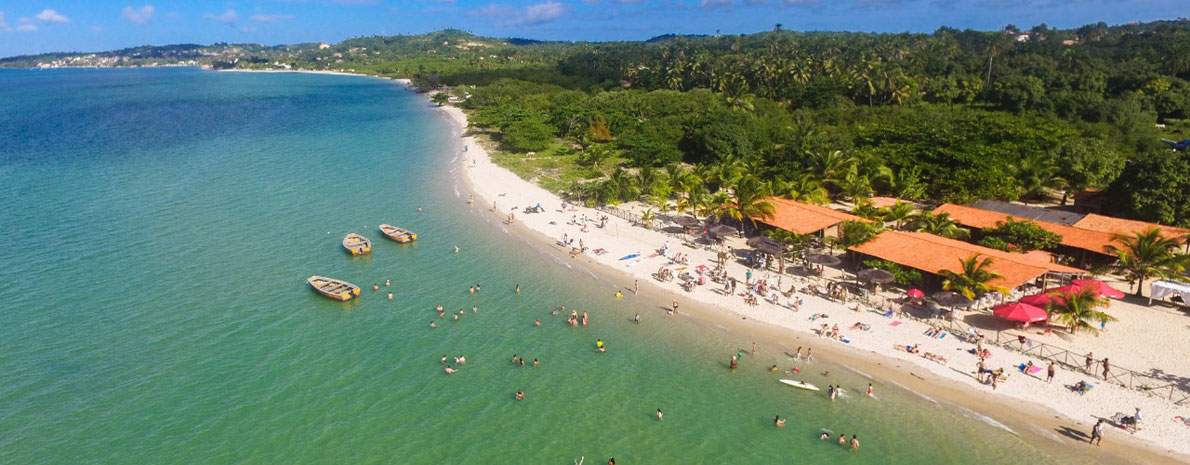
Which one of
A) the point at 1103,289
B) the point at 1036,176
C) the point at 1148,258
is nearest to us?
the point at 1103,289

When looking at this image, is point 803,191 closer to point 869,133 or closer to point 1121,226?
point 1121,226

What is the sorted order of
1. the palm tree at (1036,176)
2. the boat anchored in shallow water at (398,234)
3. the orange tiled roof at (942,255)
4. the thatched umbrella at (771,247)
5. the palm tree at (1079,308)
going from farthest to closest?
1. the palm tree at (1036,176)
2. the boat anchored in shallow water at (398,234)
3. the thatched umbrella at (771,247)
4. the orange tiled roof at (942,255)
5. the palm tree at (1079,308)

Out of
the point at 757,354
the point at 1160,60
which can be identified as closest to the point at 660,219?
the point at 757,354

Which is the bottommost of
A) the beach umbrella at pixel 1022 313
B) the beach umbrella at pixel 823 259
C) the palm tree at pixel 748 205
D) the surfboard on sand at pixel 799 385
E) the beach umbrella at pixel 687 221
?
the surfboard on sand at pixel 799 385

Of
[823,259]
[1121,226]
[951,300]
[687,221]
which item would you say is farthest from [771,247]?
[1121,226]

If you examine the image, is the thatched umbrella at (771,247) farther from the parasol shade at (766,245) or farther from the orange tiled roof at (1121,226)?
the orange tiled roof at (1121,226)

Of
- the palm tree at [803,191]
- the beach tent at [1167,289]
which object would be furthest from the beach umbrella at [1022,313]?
the palm tree at [803,191]

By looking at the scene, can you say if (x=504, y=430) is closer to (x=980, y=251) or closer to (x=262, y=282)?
(x=262, y=282)
